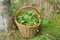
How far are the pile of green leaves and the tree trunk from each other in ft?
0.58

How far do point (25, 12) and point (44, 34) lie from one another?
0.53 meters

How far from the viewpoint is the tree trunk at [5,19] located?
2.98 m

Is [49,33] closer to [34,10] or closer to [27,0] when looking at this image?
[34,10]

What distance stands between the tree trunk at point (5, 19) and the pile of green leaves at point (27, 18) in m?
0.18

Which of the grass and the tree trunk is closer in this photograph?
the tree trunk

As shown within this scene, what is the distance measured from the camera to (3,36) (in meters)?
3.13

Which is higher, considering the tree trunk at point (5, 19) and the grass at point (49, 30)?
the tree trunk at point (5, 19)

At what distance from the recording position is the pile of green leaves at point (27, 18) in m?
3.06

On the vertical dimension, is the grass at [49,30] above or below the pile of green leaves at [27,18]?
below

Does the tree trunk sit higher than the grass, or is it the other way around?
the tree trunk

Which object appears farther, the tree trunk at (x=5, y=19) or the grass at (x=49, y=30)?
the grass at (x=49, y=30)

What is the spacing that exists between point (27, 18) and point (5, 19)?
1.27ft

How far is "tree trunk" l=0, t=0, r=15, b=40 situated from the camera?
2.98m

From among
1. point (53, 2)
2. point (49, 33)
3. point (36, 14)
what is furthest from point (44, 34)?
point (53, 2)
